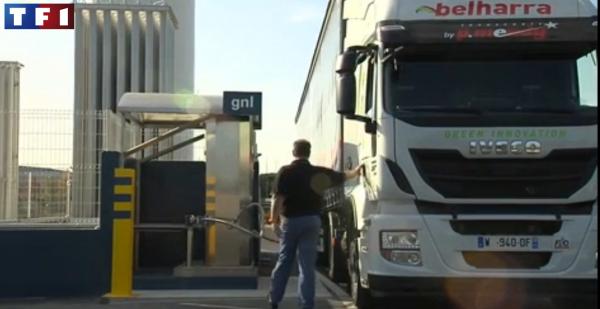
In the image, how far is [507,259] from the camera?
7844 mm

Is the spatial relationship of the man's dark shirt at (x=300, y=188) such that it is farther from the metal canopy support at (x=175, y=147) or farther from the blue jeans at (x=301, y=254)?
the metal canopy support at (x=175, y=147)

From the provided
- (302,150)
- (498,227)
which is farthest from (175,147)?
(498,227)

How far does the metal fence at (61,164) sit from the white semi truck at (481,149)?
5.29 meters

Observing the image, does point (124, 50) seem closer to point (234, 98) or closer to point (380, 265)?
point (234, 98)

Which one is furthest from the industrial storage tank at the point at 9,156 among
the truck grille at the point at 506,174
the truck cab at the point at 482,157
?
the truck grille at the point at 506,174

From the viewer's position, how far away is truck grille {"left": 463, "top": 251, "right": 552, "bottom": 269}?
7.83 metres

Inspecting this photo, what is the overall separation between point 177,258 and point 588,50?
288 inches

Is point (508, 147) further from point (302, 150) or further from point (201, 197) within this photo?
point (201, 197)

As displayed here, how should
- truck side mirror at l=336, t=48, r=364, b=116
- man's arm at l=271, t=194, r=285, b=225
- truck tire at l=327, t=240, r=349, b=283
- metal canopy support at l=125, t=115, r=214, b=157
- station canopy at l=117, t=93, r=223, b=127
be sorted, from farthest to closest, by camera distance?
metal canopy support at l=125, t=115, r=214, b=157 < station canopy at l=117, t=93, r=223, b=127 < truck tire at l=327, t=240, r=349, b=283 < man's arm at l=271, t=194, r=285, b=225 < truck side mirror at l=336, t=48, r=364, b=116

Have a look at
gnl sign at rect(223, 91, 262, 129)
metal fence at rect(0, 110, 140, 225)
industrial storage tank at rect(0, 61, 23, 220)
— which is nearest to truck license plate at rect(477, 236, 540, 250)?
gnl sign at rect(223, 91, 262, 129)

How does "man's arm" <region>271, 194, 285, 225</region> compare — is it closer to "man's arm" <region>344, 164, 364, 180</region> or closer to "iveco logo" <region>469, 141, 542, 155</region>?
"man's arm" <region>344, 164, 364, 180</region>

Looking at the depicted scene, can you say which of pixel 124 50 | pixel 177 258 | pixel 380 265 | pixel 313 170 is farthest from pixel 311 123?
pixel 124 50

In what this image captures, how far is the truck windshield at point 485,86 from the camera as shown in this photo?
319 inches

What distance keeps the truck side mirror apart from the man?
0.70 m
